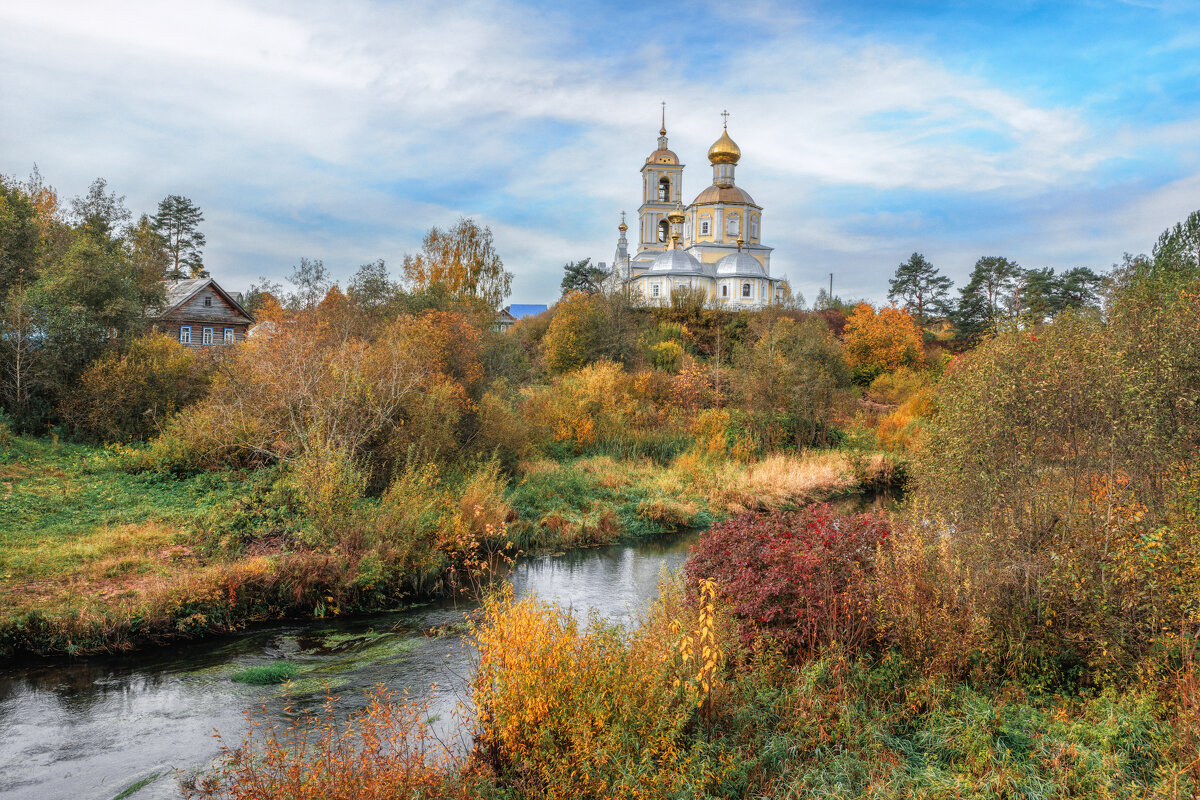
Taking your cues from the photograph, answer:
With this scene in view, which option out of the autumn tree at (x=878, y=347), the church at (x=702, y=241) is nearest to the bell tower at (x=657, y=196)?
the church at (x=702, y=241)

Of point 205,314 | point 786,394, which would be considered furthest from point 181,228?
point 786,394

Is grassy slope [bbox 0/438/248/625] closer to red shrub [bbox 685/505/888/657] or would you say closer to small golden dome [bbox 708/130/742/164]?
red shrub [bbox 685/505/888/657]

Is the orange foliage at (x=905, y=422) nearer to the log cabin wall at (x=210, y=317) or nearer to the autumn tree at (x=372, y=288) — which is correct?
Result: the autumn tree at (x=372, y=288)

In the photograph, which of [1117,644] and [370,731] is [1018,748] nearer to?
[1117,644]

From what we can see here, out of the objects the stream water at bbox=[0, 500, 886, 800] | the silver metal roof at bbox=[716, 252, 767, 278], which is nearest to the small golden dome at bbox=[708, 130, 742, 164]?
the silver metal roof at bbox=[716, 252, 767, 278]

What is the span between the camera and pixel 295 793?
513cm

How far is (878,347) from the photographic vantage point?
4000 centimetres

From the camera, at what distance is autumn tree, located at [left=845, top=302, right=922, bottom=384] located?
39.9 meters

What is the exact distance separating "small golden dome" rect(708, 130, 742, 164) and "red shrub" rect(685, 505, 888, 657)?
5908 cm

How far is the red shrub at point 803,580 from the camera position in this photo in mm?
7484

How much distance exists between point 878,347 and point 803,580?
116ft

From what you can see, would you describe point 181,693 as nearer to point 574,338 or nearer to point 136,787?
point 136,787

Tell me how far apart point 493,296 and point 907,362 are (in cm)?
2338

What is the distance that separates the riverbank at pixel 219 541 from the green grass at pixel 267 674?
1.71 metres
